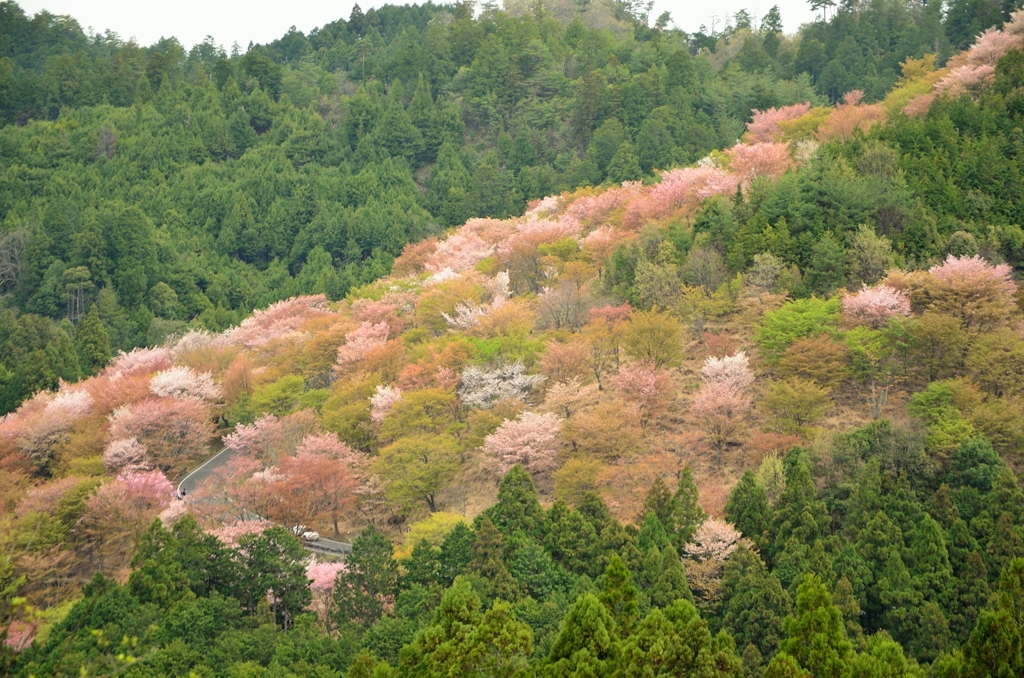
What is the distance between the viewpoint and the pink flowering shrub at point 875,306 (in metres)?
37.6

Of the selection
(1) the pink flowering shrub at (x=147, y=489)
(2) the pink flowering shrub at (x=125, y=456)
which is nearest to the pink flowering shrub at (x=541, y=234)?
(2) the pink flowering shrub at (x=125, y=456)

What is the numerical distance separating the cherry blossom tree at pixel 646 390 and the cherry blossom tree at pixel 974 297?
29.3ft

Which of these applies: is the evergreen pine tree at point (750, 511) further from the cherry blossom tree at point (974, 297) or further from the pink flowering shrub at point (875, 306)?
the cherry blossom tree at point (974, 297)

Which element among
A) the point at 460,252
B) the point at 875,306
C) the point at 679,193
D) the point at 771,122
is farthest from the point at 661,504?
the point at 771,122

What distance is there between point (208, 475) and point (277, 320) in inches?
711

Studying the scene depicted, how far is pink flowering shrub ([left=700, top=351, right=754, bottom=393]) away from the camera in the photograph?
3806 cm

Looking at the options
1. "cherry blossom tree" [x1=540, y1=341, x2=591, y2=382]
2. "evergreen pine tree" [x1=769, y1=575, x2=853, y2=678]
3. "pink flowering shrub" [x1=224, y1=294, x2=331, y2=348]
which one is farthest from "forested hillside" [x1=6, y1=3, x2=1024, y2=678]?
"pink flowering shrub" [x1=224, y1=294, x2=331, y2=348]

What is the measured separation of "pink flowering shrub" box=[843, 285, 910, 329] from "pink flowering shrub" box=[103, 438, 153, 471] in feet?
87.9

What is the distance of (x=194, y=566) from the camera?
108 feet

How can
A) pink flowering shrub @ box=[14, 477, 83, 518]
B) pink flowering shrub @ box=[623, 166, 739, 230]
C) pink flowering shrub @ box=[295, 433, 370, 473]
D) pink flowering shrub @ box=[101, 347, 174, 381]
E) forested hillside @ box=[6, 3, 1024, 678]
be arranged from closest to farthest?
forested hillside @ box=[6, 3, 1024, 678] → pink flowering shrub @ box=[14, 477, 83, 518] → pink flowering shrub @ box=[295, 433, 370, 473] → pink flowering shrub @ box=[623, 166, 739, 230] → pink flowering shrub @ box=[101, 347, 174, 381]

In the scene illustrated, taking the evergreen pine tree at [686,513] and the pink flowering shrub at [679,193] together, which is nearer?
the evergreen pine tree at [686,513]

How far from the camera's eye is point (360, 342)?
49625 millimetres

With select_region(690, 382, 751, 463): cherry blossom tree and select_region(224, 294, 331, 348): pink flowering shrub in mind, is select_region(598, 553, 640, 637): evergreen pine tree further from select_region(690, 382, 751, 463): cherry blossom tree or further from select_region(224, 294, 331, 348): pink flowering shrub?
select_region(224, 294, 331, 348): pink flowering shrub

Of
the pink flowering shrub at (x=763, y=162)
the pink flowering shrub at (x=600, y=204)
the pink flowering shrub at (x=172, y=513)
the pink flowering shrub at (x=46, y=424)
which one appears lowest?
the pink flowering shrub at (x=172, y=513)
